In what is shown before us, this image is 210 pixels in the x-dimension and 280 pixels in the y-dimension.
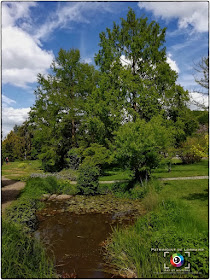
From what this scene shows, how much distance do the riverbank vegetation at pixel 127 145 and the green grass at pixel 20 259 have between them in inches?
1.5

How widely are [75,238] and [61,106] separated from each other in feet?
55.2

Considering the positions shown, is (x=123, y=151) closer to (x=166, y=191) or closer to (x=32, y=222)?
(x=166, y=191)

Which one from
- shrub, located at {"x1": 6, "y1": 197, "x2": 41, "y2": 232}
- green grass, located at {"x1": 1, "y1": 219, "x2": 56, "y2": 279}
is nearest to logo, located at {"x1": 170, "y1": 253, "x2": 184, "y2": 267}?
green grass, located at {"x1": 1, "y1": 219, "x2": 56, "y2": 279}

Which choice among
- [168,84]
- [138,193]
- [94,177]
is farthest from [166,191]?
[168,84]

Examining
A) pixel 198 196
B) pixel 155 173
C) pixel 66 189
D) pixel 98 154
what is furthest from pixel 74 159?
pixel 198 196

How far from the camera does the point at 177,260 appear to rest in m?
4.50

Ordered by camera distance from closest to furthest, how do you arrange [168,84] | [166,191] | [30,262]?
[30,262] < [166,191] < [168,84]

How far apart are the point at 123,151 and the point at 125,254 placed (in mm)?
6368

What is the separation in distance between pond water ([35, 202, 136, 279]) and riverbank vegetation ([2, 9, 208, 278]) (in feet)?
1.71

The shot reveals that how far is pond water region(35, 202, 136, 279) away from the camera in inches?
212

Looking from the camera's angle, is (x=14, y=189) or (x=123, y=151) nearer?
(x=123, y=151)

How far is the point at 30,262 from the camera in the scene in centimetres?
470

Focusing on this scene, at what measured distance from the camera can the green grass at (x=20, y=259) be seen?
430 centimetres

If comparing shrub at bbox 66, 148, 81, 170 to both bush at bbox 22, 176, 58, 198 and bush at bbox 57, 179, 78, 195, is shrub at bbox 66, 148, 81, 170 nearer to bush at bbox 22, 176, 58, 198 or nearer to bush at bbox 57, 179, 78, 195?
bush at bbox 57, 179, 78, 195
